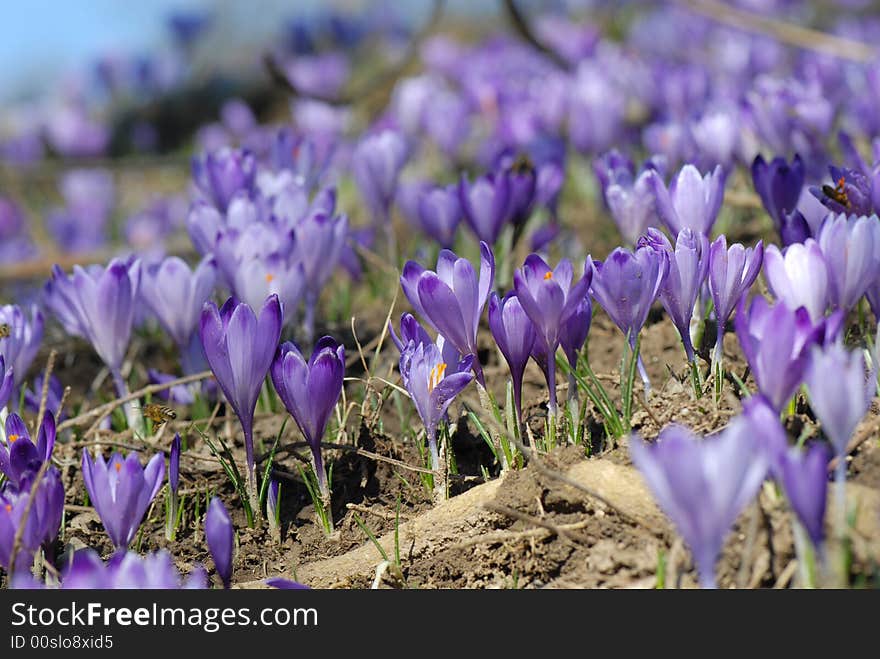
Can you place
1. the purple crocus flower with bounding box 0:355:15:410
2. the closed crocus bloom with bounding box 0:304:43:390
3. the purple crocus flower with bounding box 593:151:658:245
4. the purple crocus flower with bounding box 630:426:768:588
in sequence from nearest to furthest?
the purple crocus flower with bounding box 630:426:768:588 < the purple crocus flower with bounding box 0:355:15:410 < the closed crocus bloom with bounding box 0:304:43:390 < the purple crocus flower with bounding box 593:151:658:245

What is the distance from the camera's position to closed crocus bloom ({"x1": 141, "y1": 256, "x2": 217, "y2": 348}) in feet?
8.91

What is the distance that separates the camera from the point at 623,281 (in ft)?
6.64

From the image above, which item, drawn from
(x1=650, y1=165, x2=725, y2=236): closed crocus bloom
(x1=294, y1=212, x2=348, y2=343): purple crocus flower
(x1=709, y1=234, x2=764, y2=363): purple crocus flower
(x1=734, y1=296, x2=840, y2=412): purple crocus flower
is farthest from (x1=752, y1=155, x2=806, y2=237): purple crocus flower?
(x1=294, y1=212, x2=348, y2=343): purple crocus flower

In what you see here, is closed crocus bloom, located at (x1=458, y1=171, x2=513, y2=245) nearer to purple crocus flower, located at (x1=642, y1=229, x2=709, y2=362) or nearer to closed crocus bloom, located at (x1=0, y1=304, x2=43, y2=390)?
purple crocus flower, located at (x1=642, y1=229, x2=709, y2=362)

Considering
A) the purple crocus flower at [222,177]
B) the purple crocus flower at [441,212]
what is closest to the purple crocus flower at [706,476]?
the purple crocus flower at [441,212]

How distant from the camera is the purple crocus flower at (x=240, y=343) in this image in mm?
2021

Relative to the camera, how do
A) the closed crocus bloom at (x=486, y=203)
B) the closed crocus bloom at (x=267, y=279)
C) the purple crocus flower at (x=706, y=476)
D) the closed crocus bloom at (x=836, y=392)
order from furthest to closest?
the closed crocus bloom at (x=486, y=203), the closed crocus bloom at (x=267, y=279), the closed crocus bloom at (x=836, y=392), the purple crocus flower at (x=706, y=476)

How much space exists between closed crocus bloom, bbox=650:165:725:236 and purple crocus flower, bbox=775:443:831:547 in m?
1.12

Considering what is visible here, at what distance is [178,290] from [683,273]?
1328mm

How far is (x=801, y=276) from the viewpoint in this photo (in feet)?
6.29

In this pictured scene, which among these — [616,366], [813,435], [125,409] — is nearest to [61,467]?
[125,409]

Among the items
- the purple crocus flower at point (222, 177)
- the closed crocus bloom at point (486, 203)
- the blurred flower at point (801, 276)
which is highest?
the purple crocus flower at point (222, 177)

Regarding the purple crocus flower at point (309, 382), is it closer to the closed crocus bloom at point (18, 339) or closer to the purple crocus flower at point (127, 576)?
the purple crocus flower at point (127, 576)

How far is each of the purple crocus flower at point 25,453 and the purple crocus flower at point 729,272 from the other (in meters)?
1.30
